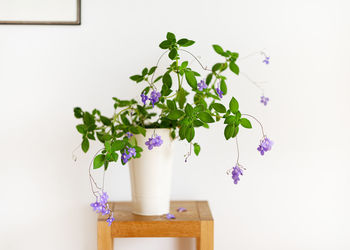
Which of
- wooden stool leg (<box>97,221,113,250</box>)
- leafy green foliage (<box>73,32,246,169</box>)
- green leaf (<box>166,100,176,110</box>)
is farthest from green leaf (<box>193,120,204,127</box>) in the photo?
wooden stool leg (<box>97,221,113,250</box>)

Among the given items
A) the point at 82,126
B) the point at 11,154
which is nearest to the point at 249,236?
the point at 82,126

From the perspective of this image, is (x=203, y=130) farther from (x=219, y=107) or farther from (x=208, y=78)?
(x=219, y=107)

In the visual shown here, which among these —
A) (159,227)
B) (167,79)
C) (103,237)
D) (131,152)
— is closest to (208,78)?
(167,79)

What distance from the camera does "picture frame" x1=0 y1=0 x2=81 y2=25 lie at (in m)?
1.78

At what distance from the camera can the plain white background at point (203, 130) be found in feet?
5.92

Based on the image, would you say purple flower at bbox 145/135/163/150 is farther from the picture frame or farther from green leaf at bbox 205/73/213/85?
the picture frame

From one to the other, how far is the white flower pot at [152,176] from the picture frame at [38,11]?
0.60 m

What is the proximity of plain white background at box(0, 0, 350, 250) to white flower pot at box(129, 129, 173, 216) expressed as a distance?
242mm

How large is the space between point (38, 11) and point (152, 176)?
30.9 inches

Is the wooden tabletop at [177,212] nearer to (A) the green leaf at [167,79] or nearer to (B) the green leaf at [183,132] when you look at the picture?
(B) the green leaf at [183,132]

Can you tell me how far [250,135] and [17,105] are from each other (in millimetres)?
919

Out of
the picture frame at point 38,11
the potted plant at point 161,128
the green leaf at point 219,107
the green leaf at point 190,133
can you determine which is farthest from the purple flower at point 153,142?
the picture frame at point 38,11

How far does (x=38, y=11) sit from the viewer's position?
1.78 metres

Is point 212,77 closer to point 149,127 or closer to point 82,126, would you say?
point 149,127
